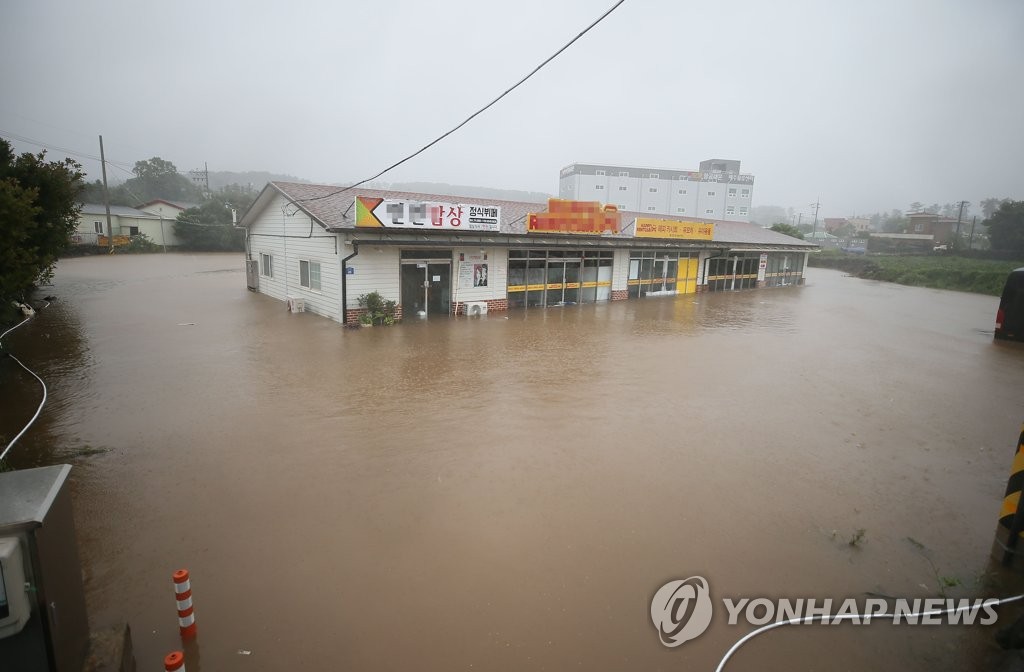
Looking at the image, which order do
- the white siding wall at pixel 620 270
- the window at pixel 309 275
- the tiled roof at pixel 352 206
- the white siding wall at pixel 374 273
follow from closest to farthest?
the white siding wall at pixel 374 273
the tiled roof at pixel 352 206
the window at pixel 309 275
the white siding wall at pixel 620 270

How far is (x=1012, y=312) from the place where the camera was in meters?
15.2

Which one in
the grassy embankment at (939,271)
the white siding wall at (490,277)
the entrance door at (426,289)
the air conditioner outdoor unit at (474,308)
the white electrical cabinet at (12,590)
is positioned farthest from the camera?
the grassy embankment at (939,271)

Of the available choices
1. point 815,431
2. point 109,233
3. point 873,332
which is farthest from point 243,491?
point 109,233

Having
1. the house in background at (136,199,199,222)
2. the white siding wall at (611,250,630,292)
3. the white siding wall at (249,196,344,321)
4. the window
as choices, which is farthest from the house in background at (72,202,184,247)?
the white siding wall at (611,250,630,292)

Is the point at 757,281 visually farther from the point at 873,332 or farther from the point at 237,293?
the point at 237,293

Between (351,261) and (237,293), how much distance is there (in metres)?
9.04

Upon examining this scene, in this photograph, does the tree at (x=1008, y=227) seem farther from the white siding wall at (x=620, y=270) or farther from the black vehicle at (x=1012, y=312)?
the white siding wall at (x=620, y=270)

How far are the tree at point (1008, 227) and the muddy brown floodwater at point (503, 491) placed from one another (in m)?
44.3

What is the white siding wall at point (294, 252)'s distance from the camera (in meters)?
14.1

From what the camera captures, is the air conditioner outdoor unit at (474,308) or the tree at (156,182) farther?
the tree at (156,182)

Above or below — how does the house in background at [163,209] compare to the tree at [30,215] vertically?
above

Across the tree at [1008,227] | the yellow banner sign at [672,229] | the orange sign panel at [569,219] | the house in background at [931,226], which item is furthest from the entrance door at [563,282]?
the house in background at [931,226]

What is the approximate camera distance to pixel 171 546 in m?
4.42

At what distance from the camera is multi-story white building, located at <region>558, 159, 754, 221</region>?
64312mm
